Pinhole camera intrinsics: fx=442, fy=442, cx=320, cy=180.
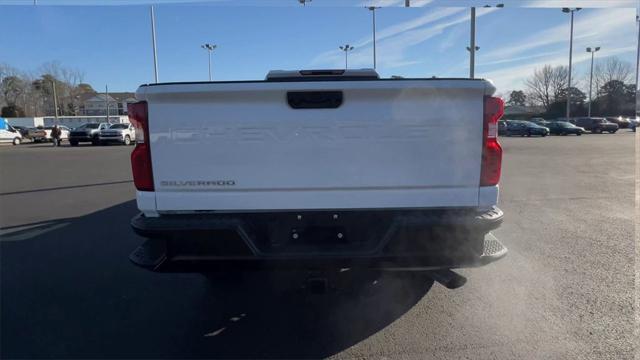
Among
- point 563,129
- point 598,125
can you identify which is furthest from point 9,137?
point 598,125

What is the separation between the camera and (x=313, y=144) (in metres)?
2.91

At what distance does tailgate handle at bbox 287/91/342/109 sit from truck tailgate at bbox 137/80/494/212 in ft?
0.09

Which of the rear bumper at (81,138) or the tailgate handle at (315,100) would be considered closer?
the tailgate handle at (315,100)

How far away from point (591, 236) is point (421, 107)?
15.3 ft

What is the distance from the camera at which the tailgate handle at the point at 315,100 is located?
9.50ft

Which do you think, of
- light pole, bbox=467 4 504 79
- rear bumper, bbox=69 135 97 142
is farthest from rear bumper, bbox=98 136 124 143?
light pole, bbox=467 4 504 79

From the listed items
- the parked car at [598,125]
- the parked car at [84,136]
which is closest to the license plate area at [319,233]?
the parked car at [84,136]

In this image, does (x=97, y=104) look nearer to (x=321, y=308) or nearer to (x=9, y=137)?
(x=9, y=137)

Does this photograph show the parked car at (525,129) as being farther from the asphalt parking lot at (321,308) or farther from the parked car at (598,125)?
the asphalt parking lot at (321,308)

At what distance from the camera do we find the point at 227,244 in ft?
9.68

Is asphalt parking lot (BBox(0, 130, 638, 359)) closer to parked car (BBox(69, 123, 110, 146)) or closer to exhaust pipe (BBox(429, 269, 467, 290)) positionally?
exhaust pipe (BBox(429, 269, 467, 290))

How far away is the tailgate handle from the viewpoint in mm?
2896

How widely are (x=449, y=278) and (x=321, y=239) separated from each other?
106cm

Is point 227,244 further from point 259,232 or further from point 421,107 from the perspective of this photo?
point 421,107
